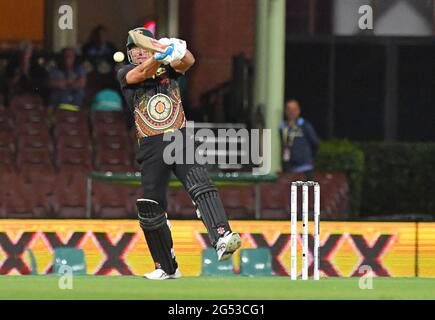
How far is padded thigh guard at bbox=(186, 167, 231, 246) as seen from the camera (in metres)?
11.2

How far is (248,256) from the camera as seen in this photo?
14047 mm

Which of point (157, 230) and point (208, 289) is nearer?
point (208, 289)

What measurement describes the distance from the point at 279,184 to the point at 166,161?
657cm

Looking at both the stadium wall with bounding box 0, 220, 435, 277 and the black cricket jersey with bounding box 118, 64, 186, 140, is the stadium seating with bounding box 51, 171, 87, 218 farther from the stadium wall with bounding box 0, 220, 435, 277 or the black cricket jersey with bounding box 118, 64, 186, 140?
the black cricket jersey with bounding box 118, 64, 186, 140

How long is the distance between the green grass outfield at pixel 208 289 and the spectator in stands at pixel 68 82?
24.9 ft

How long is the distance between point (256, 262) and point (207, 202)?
2928 mm

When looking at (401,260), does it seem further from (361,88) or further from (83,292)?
(361,88)

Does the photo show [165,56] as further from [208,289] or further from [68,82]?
[68,82]

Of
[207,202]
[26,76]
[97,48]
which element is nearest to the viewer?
[207,202]

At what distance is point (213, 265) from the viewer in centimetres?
1389

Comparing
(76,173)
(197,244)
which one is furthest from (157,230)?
(76,173)

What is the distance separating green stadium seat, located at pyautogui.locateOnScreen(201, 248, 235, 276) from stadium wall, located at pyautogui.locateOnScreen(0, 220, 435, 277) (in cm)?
10

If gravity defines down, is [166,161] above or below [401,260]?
above

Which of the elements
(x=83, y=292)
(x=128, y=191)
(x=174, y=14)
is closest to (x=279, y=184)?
(x=128, y=191)
